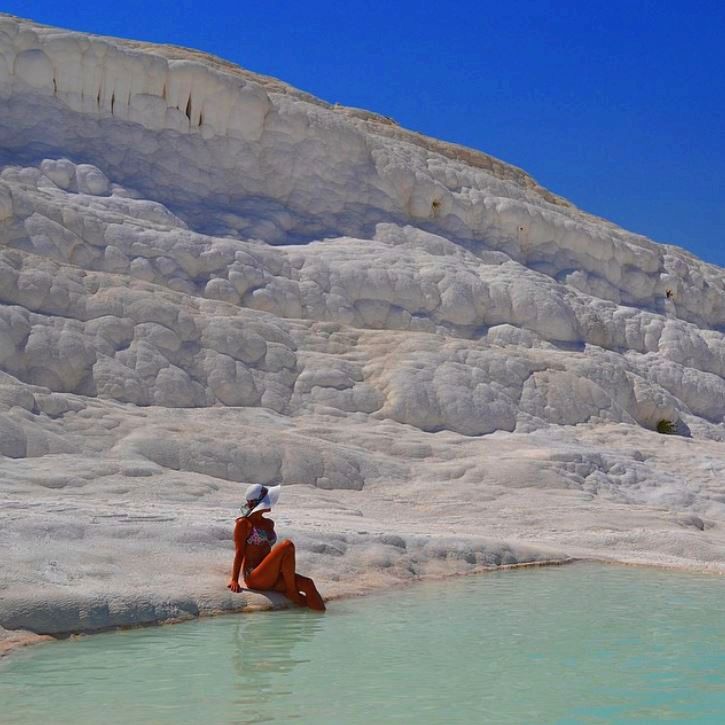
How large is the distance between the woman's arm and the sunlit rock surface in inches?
5.1

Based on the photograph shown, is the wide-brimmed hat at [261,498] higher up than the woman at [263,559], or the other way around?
the wide-brimmed hat at [261,498]

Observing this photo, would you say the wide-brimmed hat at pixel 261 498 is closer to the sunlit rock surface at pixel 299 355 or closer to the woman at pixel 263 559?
the woman at pixel 263 559

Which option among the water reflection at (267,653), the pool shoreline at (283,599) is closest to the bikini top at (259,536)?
the pool shoreline at (283,599)

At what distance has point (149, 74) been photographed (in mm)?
22172

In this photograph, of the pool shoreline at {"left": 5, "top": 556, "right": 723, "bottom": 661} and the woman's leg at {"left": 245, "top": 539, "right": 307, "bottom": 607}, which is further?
the woman's leg at {"left": 245, "top": 539, "right": 307, "bottom": 607}

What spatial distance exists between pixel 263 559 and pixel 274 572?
0.14 meters

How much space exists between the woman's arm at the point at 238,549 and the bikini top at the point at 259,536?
76 millimetres

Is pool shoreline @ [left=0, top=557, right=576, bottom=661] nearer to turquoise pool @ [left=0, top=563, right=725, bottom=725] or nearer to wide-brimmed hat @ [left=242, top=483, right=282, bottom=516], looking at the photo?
turquoise pool @ [left=0, top=563, right=725, bottom=725]

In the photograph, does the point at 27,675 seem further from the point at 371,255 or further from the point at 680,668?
the point at 371,255

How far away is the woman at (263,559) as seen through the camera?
7277 mm

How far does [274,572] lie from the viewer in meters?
7.32

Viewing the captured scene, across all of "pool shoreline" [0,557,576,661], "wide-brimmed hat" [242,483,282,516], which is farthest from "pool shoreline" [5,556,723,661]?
"wide-brimmed hat" [242,483,282,516]

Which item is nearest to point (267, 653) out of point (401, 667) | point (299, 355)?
point (401, 667)

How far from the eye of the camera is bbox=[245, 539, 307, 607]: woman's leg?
23.9 feet
